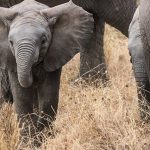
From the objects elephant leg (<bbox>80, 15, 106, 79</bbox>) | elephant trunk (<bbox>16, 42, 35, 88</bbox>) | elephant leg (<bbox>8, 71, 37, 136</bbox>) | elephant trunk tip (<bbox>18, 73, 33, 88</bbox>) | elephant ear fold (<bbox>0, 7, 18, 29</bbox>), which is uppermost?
elephant ear fold (<bbox>0, 7, 18, 29</bbox>)

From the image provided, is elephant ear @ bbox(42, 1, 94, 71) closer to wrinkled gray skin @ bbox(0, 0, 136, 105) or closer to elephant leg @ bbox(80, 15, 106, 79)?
wrinkled gray skin @ bbox(0, 0, 136, 105)

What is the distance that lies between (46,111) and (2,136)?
0.36m

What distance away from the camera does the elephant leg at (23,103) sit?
4.97m

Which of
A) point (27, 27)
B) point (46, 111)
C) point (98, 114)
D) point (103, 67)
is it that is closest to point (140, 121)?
point (98, 114)

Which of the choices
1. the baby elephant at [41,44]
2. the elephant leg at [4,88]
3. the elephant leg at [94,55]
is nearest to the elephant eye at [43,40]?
the baby elephant at [41,44]

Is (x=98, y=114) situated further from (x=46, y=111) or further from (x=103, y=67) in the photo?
(x=103, y=67)

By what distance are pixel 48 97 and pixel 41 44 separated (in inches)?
15.3

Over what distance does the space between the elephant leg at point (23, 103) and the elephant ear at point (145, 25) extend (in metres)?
0.91

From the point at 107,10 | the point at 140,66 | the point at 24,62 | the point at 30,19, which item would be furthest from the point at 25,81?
Result: the point at 107,10

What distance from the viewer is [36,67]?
4.98m

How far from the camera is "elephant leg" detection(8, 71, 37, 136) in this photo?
4.97m

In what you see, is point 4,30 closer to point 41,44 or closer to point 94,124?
point 41,44

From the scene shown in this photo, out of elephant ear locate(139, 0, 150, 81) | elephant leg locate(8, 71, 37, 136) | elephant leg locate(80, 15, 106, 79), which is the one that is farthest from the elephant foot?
elephant leg locate(80, 15, 106, 79)

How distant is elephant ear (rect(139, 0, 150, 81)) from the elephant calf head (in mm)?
700
